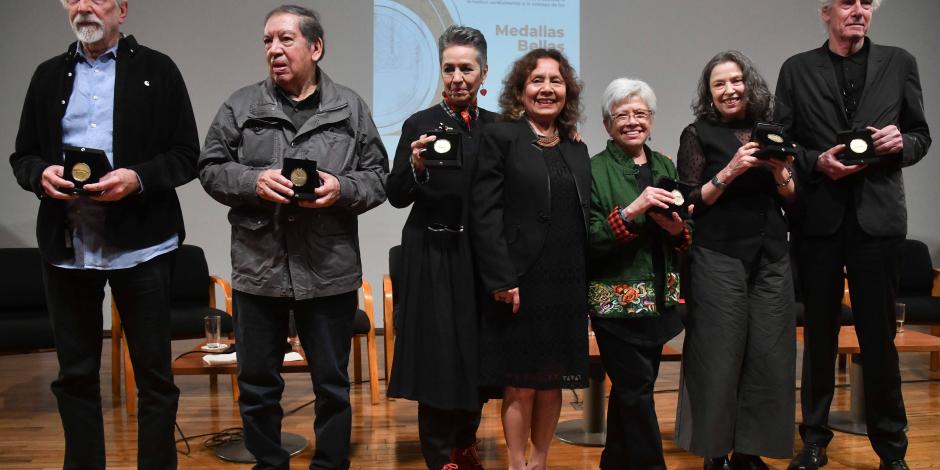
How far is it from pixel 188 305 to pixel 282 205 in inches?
96.6

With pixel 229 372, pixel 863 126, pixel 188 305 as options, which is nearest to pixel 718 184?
pixel 863 126

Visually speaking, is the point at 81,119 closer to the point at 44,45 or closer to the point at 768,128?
the point at 768,128

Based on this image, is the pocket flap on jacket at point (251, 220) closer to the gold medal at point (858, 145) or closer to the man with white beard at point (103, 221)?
the man with white beard at point (103, 221)

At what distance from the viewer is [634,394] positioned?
2.64 m

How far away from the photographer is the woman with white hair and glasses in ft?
8.60

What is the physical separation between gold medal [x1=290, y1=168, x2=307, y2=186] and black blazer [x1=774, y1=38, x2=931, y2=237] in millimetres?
1717

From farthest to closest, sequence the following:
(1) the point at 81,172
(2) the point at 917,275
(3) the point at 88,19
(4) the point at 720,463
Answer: (2) the point at 917,275 < (4) the point at 720,463 < (3) the point at 88,19 < (1) the point at 81,172

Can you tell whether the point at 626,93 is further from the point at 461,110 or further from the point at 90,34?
the point at 90,34

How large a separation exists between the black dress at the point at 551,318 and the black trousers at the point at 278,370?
482mm

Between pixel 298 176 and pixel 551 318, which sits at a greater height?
pixel 298 176

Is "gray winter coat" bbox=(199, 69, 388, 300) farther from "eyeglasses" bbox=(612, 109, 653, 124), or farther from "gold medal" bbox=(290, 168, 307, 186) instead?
"eyeglasses" bbox=(612, 109, 653, 124)

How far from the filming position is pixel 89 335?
2.50 m

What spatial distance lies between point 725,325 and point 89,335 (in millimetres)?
2072

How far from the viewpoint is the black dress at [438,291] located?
2615 millimetres
